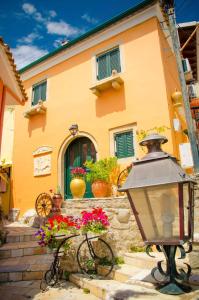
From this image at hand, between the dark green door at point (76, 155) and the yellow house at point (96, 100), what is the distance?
0.04m

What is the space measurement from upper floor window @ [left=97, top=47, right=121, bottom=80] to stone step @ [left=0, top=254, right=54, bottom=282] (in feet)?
24.1

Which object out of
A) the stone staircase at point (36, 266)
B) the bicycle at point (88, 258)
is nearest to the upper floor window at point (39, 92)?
the stone staircase at point (36, 266)

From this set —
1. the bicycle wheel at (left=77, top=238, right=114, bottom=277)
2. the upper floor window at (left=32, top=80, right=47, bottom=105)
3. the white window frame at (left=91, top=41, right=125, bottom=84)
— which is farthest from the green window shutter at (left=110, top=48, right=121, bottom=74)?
the bicycle wheel at (left=77, top=238, right=114, bottom=277)

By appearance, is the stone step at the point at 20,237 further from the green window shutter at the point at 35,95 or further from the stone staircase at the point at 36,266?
the green window shutter at the point at 35,95

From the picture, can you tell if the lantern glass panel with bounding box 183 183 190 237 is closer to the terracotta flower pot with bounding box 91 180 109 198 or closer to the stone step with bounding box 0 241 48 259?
the terracotta flower pot with bounding box 91 180 109 198

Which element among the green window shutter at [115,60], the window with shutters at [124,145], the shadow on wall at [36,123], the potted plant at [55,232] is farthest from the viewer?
the shadow on wall at [36,123]

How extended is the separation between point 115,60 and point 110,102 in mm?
1968

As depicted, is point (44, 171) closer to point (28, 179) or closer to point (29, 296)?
point (28, 179)

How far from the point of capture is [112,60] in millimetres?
9258

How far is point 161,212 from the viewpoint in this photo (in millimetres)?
1727

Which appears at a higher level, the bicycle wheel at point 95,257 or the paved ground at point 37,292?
the bicycle wheel at point 95,257

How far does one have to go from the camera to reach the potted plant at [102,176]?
7.05 meters

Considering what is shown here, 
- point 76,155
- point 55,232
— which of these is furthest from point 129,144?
point 55,232

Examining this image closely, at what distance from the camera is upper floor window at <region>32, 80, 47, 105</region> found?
11242 mm
